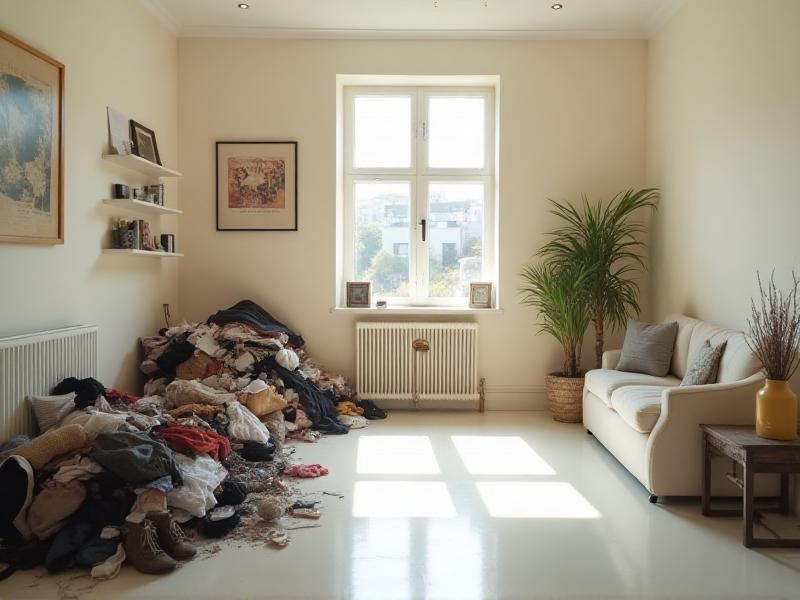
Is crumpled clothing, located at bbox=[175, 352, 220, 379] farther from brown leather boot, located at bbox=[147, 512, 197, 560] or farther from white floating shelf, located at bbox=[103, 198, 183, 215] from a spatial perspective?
brown leather boot, located at bbox=[147, 512, 197, 560]

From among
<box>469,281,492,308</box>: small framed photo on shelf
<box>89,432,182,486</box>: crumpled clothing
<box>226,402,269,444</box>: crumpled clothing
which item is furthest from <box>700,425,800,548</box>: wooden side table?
<box>469,281,492,308</box>: small framed photo on shelf

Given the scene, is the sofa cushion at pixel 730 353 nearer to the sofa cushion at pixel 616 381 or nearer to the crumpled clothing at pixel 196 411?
the sofa cushion at pixel 616 381

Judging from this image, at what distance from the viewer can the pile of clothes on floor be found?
2.48 meters

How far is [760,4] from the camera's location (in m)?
3.45

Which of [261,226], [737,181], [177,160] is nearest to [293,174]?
[261,226]

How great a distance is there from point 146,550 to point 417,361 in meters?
3.03

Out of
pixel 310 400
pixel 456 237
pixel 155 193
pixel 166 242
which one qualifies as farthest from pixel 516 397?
pixel 155 193

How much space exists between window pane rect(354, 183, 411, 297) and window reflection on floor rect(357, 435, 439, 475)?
1.57 metres

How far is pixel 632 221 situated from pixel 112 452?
433 centimetres

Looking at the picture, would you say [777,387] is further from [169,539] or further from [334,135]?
[334,135]

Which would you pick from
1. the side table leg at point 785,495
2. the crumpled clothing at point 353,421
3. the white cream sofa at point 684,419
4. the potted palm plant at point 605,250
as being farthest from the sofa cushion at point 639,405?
the crumpled clothing at point 353,421

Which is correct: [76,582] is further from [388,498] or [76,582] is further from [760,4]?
[760,4]

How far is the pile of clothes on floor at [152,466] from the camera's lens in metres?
2.48

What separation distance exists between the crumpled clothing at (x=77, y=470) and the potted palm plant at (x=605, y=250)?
3584 millimetres
